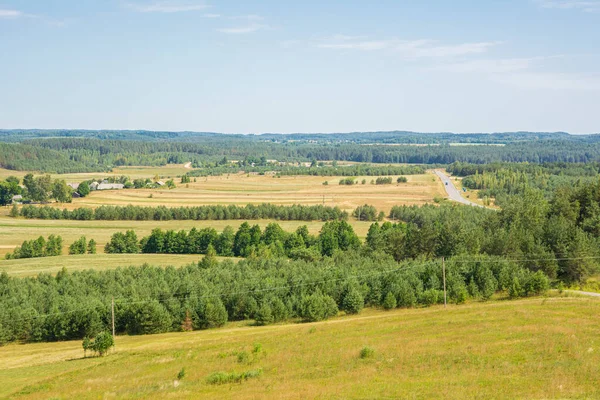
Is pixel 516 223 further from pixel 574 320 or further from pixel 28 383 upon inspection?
pixel 28 383

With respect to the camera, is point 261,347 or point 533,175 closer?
point 261,347

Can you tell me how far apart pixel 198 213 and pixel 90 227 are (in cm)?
2059

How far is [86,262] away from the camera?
83.7 meters

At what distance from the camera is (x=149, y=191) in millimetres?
170375

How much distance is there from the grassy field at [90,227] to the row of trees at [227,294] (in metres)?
32.8

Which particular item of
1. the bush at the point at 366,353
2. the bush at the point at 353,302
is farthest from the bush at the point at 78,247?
the bush at the point at 366,353

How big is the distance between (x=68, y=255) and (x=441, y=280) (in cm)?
5572

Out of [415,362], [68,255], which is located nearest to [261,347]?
[415,362]

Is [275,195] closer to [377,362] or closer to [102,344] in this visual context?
[102,344]

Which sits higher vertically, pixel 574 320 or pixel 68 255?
pixel 574 320

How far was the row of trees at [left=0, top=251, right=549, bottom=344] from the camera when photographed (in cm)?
5572

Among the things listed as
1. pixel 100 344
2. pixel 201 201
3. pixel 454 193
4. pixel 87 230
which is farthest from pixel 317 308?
pixel 454 193

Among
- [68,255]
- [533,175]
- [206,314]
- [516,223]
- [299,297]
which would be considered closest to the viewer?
[206,314]

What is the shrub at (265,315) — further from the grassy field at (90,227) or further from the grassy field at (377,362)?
the grassy field at (90,227)
